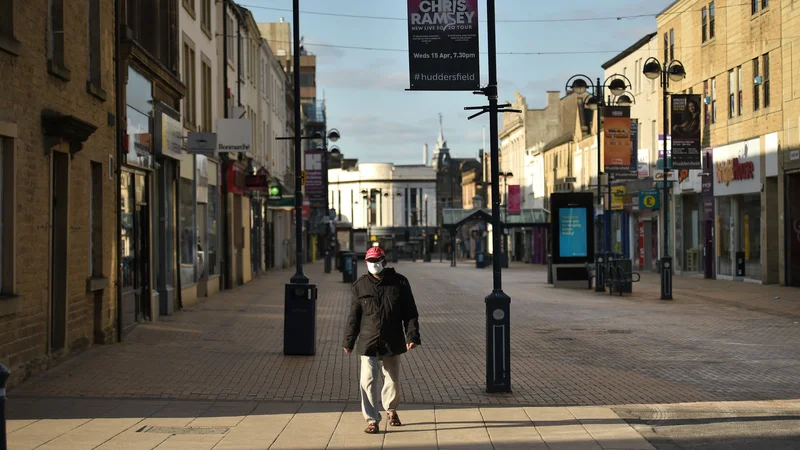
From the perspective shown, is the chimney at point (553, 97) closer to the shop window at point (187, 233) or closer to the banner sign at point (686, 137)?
the banner sign at point (686, 137)

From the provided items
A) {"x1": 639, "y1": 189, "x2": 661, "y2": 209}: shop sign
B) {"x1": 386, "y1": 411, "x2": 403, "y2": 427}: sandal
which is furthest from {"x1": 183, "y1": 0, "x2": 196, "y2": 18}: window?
{"x1": 639, "y1": 189, "x2": 661, "y2": 209}: shop sign

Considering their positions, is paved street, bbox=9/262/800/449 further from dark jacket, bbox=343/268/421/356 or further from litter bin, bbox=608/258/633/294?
litter bin, bbox=608/258/633/294

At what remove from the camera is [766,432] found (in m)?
9.62

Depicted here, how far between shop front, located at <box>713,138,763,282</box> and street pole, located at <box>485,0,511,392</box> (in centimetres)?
2546

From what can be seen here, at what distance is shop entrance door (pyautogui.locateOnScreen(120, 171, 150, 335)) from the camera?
18875mm

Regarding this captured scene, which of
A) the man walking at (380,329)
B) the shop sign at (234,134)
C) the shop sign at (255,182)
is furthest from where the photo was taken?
the shop sign at (255,182)

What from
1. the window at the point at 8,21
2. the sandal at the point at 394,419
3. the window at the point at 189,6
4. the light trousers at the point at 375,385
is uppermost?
the window at the point at 189,6

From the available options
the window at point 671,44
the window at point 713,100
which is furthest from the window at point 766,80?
the window at point 671,44

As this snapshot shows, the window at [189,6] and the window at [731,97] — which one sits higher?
the window at [189,6]

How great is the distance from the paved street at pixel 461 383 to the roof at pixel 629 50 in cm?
3027

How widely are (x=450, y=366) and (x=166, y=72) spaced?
34.7ft

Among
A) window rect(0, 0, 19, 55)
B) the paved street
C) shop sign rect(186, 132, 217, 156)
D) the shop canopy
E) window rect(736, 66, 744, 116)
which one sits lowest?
the paved street

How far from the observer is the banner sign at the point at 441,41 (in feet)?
40.9

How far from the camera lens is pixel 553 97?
95.3m
